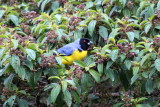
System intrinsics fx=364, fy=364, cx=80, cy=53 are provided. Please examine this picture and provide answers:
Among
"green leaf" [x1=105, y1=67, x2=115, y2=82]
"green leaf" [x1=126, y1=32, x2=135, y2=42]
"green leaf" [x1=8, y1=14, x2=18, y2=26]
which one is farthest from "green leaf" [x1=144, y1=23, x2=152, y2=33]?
"green leaf" [x1=8, y1=14, x2=18, y2=26]

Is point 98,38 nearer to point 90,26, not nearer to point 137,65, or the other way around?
point 90,26

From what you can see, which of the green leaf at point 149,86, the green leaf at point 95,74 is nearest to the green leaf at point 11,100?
the green leaf at point 95,74

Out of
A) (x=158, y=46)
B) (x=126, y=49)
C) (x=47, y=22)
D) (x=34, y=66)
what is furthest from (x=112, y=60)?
(x=47, y=22)

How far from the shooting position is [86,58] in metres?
5.55

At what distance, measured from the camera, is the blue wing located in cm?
595

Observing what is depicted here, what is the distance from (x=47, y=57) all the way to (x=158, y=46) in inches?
59.3

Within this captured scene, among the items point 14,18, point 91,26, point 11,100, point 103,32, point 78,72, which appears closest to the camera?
point 78,72

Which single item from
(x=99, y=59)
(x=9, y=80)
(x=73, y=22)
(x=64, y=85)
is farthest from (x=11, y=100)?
(x=73, y=22)

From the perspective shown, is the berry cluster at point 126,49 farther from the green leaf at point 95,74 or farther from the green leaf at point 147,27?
the green leaf at point 147,27

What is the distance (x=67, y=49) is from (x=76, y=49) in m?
0.39

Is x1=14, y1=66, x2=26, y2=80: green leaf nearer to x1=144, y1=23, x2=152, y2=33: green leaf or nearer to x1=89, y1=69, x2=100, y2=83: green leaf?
x1=89, y1=69, x2=100, y2=83: green leaf

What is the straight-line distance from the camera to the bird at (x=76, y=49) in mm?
6100

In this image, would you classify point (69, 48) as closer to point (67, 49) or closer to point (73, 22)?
point (67, 49)

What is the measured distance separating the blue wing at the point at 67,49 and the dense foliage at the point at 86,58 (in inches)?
3.7
